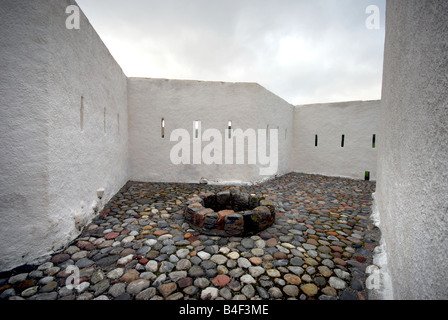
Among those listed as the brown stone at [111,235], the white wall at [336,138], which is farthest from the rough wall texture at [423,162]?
the white wall at [336,138]

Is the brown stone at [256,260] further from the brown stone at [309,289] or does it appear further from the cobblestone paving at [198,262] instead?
the brown stone at [309,289]

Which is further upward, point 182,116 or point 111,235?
point 182,116

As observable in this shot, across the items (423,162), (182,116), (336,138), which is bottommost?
(423,162)

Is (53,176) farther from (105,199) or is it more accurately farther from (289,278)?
(289,278)

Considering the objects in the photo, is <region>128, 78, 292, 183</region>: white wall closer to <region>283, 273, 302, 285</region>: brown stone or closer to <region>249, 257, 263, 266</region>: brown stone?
<region>249, 257, 263, 266</region>: brown stone

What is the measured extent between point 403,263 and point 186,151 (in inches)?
204

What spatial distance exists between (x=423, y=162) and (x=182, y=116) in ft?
17.7

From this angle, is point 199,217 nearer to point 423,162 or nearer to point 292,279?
point 292,279

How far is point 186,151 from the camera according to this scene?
5711mm

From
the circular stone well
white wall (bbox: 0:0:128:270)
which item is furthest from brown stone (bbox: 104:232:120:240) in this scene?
the circular stone well

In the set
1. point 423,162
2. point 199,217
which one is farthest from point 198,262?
point 423,162

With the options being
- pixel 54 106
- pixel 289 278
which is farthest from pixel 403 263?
pixel 54 106

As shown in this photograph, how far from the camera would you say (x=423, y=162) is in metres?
1.11

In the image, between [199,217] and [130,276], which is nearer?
[130,276]
